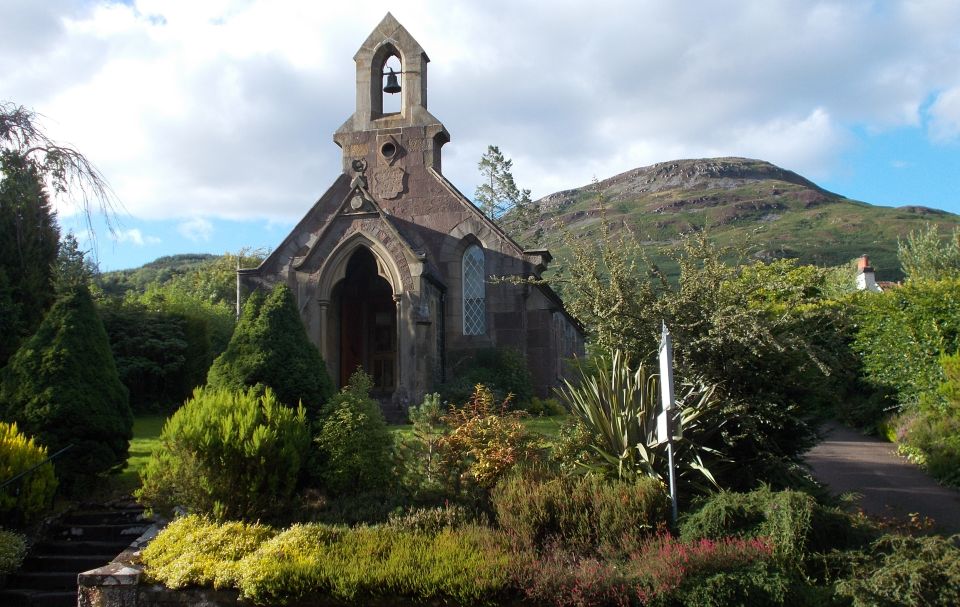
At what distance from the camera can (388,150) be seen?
69.1 ft

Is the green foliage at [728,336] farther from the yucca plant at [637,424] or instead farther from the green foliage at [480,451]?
the green foliage at [480,451]

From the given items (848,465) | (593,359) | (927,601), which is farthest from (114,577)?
(848,465)

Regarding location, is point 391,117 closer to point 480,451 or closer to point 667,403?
point 480,451

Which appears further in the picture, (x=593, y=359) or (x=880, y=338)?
(x=880, y=338)

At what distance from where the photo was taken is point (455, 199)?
2019 centimetres

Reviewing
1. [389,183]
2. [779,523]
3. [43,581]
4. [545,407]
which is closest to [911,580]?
[779,523]

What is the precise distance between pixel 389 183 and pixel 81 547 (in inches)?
504

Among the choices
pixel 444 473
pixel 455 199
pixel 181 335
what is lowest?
pixel 444 473

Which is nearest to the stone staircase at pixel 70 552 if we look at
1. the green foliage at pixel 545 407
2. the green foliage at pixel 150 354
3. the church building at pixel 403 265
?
the church building at pixel 403 265

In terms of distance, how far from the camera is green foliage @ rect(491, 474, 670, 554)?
330 inches

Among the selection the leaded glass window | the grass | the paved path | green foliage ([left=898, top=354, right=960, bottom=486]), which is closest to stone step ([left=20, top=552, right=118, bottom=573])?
the grass

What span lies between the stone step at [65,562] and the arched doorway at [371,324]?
38.1ft

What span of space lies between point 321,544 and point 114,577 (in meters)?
2.19

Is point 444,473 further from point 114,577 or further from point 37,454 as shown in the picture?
point 37,454
